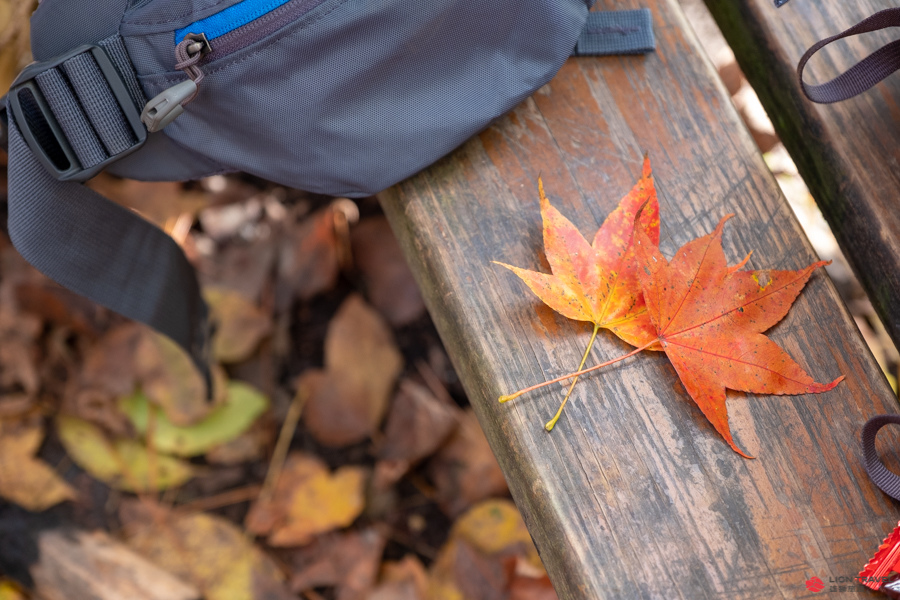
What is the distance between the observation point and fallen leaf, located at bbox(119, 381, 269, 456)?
3.84 feet

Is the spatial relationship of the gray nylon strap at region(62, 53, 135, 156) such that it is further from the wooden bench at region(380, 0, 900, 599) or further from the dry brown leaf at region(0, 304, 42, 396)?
the dry brown leaf at region(0, 304, 42, 396)

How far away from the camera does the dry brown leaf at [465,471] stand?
3.84 feet

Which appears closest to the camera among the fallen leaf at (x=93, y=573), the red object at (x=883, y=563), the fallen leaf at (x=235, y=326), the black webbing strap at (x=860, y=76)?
the red object at (x=883, y=563)

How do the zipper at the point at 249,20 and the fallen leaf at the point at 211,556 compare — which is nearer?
the zipper at the point at 249,20

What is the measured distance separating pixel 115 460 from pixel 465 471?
0.68 meters

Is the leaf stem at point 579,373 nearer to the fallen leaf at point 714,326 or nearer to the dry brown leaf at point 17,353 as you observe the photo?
the fallen leaf at point 714,326

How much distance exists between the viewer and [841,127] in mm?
818

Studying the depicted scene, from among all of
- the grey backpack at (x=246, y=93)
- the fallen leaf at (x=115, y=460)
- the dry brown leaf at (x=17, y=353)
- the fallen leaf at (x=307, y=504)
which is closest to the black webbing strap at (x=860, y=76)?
the grey backpack at (x=246, y=93)

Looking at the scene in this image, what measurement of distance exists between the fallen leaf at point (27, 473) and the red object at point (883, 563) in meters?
1.27

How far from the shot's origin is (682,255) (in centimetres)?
69

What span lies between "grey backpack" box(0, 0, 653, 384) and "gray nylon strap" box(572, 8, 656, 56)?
8cm

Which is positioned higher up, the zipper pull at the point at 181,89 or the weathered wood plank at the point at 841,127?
the zipper pull at the point at 181,89

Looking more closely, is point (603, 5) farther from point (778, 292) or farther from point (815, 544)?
point (815, 544)

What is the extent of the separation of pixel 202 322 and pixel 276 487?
37 centimetres
